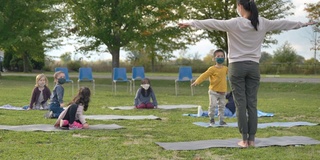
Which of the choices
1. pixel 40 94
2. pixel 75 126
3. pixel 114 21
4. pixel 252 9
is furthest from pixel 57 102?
pixel 114 21

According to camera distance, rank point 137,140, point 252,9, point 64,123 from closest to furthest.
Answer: point 252,9 < point 137,140 < point 64,123

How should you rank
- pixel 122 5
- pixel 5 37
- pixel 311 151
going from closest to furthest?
pixel 311 151, pixel 122 5, pixel 5 37

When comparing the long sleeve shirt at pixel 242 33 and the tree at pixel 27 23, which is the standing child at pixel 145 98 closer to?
the long sleeve shirt at pixel 242 33

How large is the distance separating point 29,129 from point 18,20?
24.5 m

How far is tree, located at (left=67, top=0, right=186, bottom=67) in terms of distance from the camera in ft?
81.3

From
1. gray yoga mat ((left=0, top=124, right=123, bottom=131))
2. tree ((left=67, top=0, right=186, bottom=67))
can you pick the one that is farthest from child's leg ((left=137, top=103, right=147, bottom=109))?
tree ((left=67, top=0, right=186, bottom=67))

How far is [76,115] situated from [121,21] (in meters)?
18.0

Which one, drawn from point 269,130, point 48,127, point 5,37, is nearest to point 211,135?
point 269,130

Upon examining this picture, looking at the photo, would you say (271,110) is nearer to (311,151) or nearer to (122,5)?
(311,151)

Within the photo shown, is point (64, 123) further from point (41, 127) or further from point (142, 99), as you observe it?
point (142, 99)

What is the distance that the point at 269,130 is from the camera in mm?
7535

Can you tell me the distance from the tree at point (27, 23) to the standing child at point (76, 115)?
21.4 m

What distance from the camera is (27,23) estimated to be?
3061 cm

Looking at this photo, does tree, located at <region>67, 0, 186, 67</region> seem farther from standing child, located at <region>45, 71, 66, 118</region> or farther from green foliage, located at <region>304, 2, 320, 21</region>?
standing child, located at <region>45, 71, 66, 118</region>
